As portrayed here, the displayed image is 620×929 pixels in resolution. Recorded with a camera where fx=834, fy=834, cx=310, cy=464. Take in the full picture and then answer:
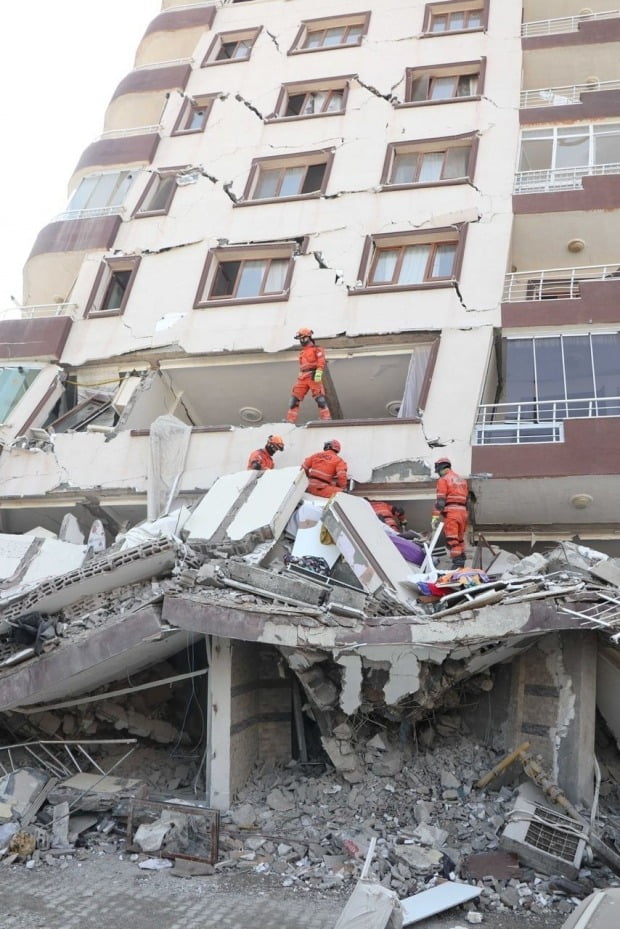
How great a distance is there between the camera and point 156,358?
639 inches

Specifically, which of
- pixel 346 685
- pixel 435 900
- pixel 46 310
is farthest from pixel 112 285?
pixel 435 900

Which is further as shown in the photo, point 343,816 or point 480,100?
point 480,100

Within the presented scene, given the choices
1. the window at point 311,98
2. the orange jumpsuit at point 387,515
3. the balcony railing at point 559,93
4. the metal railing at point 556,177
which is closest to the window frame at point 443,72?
the balcony railing at point 559,93

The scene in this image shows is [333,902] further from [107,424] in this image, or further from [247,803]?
[107,424]

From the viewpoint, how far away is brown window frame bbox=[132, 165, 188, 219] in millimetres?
18516

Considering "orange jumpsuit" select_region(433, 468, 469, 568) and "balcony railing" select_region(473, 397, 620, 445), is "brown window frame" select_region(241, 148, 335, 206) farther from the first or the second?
"orange jumpsuit" select_region(433, 468, 469, 568)

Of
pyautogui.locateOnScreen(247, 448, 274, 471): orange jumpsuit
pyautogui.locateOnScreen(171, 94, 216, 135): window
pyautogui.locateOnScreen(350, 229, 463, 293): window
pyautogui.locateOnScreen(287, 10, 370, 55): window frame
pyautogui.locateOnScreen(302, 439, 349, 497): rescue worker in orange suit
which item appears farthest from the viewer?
pyautogui.locateOnScreen(287, 10, 370, 55): window frame

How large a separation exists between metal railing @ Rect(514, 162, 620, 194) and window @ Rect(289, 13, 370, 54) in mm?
6768

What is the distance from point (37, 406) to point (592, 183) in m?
11.5

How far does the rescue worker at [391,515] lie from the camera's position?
12.5 metres

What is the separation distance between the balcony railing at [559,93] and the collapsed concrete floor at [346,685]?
480 inches

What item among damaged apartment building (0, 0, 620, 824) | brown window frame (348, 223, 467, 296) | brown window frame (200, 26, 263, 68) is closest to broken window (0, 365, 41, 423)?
damaged apartment building (0, 0, 620, 824)

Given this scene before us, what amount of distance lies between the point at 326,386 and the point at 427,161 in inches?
232

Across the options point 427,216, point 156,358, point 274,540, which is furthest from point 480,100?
point 274,540
